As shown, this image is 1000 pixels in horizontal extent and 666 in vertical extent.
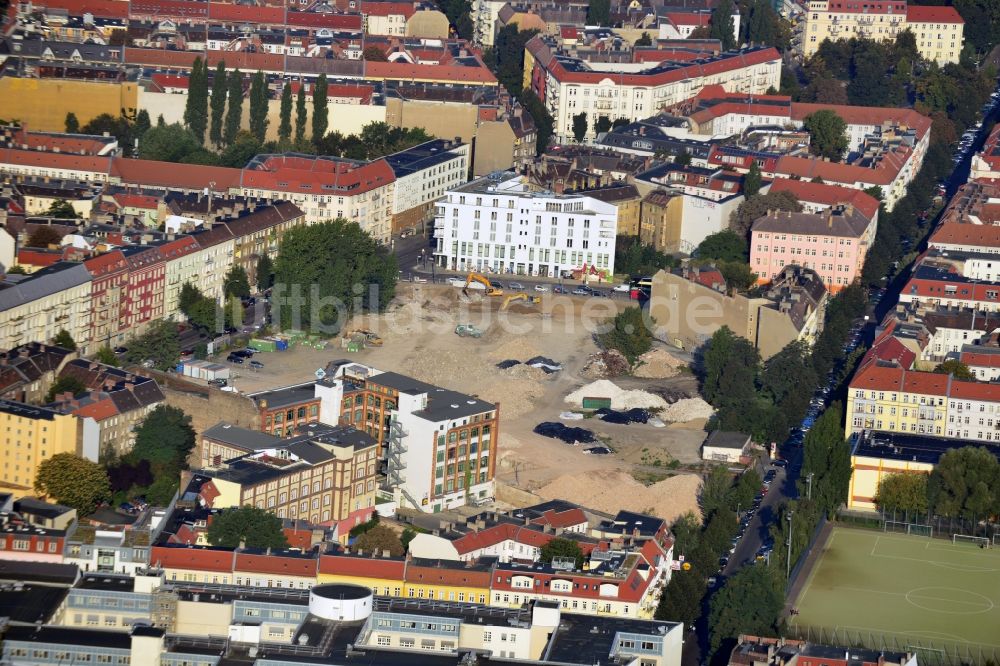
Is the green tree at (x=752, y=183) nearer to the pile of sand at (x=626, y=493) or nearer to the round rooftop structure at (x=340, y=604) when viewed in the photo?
the pile of sand at (x=626, y=493)

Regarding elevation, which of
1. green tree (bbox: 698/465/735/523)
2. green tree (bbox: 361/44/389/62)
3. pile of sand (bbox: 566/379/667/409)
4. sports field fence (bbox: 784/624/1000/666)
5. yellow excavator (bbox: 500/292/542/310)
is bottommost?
sports field fence (bbox: 784/624/1000/666)

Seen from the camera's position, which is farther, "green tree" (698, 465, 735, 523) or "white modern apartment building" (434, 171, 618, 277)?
"white modern apartment building" (434, 171, 618, 277)

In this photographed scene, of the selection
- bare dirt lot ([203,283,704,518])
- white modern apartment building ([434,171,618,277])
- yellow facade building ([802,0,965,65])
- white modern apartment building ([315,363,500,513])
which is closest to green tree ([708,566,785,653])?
bare dirt lot ([203,283,704,518])

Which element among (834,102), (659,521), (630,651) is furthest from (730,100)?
(630,651)

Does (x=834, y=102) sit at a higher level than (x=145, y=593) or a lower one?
higher

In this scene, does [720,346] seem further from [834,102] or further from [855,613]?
[834,102]

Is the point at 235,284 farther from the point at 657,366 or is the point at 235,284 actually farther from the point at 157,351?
the point at 657,366

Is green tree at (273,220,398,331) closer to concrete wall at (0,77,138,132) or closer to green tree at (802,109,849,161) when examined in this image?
concrete wall at (0,77,138,132)

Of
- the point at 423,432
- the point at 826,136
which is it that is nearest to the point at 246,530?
the point at 423,432
